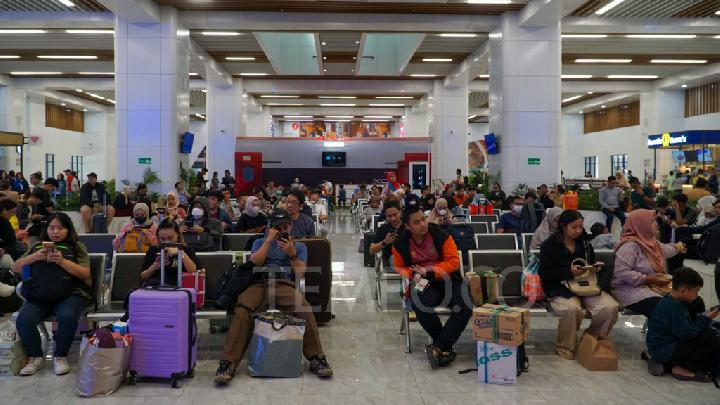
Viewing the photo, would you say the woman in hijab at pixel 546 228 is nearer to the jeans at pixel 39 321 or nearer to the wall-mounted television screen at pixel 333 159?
the jeans at pixel 39 321

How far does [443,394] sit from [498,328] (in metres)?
0.74

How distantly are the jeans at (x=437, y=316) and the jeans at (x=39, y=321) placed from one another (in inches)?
120

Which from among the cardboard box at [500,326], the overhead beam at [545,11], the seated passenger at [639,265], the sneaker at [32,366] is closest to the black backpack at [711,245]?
the seated passenger at [639,265]

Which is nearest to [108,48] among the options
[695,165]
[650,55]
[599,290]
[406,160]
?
[406,160]

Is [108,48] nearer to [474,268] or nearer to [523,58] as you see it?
[523,58]

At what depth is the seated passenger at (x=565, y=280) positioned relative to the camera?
596 cm

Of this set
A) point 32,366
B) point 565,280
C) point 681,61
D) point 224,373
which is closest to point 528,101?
point 681,61

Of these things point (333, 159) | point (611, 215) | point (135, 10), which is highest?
point (135, 10)

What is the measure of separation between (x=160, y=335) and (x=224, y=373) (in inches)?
23.7

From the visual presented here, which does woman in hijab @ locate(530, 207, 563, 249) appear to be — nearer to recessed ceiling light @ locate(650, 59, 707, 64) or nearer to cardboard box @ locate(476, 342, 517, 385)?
cardboard box @ locate(476, 342, 517, 385)

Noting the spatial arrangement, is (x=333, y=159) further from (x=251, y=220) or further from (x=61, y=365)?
(x=61, y=365)

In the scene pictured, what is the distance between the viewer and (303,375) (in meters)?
5.55

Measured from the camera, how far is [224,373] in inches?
208

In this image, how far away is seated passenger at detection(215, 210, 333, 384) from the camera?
17.8 feet
